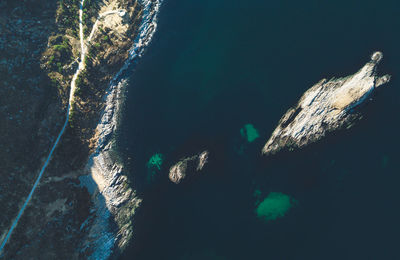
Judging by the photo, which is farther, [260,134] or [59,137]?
[260,134]

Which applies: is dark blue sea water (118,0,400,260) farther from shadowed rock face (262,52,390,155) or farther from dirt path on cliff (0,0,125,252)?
dirt path on cliff (0,0,125,252)

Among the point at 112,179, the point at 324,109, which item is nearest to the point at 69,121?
the point at 112,179

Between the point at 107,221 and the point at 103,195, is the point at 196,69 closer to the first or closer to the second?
the point at 103,195

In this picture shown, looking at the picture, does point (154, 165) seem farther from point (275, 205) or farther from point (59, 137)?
point (275, 205)

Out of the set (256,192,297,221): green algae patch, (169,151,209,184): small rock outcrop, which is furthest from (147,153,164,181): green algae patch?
(256,192,297,221): green algae patch

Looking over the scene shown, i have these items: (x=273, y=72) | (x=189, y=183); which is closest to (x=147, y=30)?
(x=273, y=72)

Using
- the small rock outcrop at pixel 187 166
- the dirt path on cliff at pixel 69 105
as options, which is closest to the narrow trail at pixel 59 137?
the dirt path on cliff at pixel 69 105


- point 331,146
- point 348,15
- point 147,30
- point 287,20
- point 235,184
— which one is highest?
point 147,30
